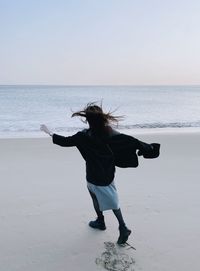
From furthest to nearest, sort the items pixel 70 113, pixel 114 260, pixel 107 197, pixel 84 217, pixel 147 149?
pixel 70 113, pixel 84 217, pixel 107 197, pixel 147 149, pixel 114 260

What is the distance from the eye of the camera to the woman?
3.45 metres

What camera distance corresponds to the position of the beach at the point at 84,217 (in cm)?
342

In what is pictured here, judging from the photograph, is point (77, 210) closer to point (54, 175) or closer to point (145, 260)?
point (145, 260)

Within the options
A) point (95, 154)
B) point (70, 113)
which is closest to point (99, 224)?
point (95, 154)

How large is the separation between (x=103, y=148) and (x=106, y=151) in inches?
1.9

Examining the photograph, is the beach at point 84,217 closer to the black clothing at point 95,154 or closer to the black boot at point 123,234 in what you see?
the black boot at point 123,234

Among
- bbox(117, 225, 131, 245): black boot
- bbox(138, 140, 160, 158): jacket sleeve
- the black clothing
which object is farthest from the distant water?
bbox(117, 225, 131, 245): black boot

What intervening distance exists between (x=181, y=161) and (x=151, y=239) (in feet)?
13.8

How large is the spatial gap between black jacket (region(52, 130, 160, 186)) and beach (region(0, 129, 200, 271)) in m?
0.82

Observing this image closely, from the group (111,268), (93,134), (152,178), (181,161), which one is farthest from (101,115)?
(181,161)

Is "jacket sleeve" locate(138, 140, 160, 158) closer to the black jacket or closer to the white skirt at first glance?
the black jacket

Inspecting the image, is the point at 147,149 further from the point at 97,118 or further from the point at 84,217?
the point at 84,217

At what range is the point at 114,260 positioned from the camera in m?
3.34

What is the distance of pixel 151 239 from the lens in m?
3.84
